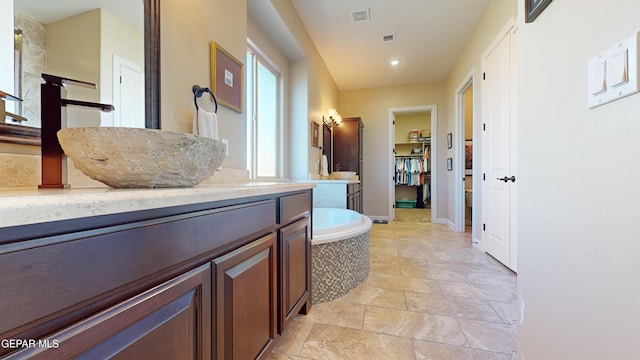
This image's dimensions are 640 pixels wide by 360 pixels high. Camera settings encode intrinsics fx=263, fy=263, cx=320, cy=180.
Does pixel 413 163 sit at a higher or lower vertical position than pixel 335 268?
higher

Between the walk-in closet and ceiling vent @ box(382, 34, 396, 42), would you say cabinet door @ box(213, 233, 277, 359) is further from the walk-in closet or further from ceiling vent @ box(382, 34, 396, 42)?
the walk-in closet

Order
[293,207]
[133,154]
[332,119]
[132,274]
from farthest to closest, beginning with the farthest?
[332,119] < [293,207] < [133,154] < [132,274]

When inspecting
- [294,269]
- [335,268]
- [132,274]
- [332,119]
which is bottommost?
[335,268]

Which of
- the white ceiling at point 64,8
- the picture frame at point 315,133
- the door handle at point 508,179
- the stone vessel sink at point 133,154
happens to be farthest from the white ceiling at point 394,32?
the stone vessel sink at point 133,154

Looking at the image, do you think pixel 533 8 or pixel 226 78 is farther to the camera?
pixel 226 78

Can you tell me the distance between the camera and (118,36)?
3.47 ft

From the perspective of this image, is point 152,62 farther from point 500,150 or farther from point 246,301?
point 500,150

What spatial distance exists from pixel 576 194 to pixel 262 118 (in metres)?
2.82

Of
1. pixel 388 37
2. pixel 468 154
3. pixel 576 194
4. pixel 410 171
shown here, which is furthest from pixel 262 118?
pixel 410 171

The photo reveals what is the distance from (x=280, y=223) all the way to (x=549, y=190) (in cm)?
97

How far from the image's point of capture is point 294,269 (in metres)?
1.36

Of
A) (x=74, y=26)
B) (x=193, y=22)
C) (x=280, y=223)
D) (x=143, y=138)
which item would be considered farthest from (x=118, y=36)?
(x=280, y=223)

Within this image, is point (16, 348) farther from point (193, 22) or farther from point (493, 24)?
point (493, 24)

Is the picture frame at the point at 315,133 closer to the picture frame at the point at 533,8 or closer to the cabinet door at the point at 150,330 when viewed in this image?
the picture frame at the point at 533,8
